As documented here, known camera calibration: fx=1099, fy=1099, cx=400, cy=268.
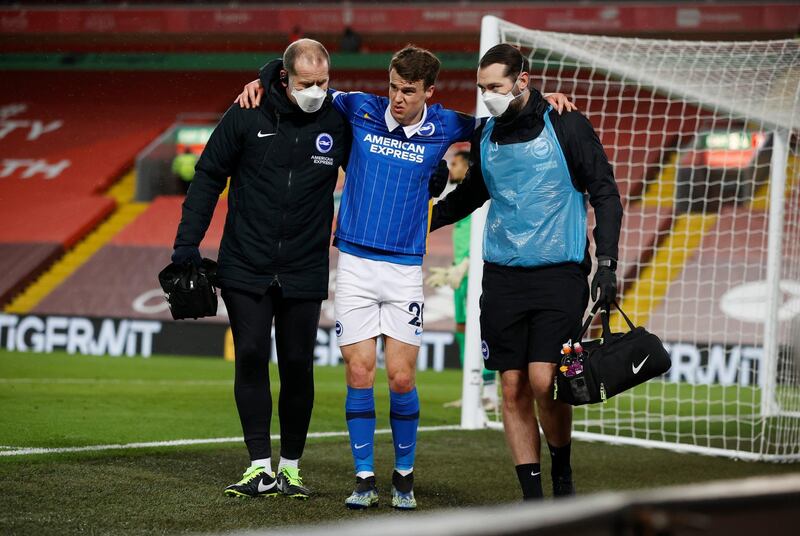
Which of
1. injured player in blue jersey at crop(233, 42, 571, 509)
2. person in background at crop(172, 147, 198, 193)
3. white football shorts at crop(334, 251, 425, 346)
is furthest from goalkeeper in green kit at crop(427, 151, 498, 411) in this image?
person in background at crop(172, 147, 198, 193)

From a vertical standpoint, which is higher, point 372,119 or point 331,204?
point 372,119

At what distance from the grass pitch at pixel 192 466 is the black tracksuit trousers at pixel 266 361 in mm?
285

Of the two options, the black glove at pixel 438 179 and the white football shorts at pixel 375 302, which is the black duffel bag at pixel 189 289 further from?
the black glove at pixel 438 179

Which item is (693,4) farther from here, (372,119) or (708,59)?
(372,119)

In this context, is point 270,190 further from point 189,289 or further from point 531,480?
point 531,480

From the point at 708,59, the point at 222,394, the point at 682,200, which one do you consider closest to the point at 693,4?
the point at 682,200

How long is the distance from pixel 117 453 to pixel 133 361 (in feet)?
24.9

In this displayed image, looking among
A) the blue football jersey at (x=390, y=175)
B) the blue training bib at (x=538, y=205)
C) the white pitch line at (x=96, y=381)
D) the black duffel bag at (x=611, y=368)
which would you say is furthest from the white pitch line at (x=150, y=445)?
the white pitch line at (x=96, y=381)

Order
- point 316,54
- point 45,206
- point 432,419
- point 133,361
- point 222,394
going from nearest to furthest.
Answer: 1. point 316,54
2. point 432,419
3. point 222,394
4. point 133,361
5. point 45,206

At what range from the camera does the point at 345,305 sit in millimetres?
4566

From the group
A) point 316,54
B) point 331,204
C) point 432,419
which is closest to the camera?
point 316,54

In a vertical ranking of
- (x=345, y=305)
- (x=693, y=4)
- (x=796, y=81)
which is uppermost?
(x=693, y=4)

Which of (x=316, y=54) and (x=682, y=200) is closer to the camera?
(x=316, y=54)

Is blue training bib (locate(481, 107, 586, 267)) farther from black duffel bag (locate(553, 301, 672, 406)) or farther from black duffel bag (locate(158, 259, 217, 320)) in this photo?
black duffel bag (locate(158, 259, 217, 320))
